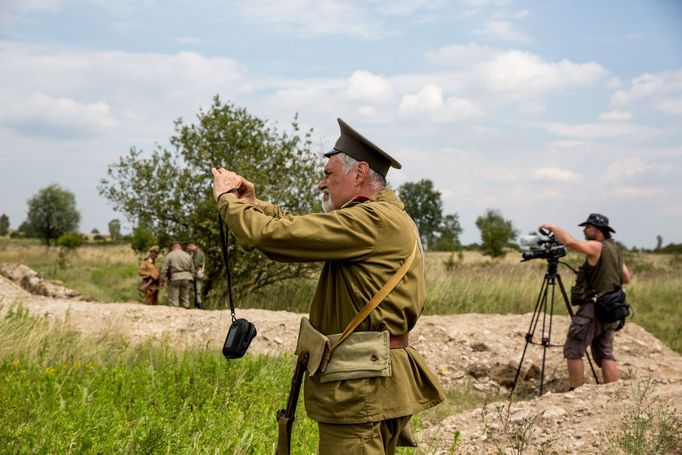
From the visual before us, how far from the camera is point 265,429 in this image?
16.6 ft

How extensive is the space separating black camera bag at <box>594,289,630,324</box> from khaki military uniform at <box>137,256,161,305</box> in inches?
412

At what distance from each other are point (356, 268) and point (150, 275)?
13.3 m

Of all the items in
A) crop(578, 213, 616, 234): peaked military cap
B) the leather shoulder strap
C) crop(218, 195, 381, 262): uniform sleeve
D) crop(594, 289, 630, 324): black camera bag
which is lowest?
crop(594, 289, 630, 324): black camera bag

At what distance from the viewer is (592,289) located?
7.95 metres

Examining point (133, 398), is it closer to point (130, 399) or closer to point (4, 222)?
point (130, 399)

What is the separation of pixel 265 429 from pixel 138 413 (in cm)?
93

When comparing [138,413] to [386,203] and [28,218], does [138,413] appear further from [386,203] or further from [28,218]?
[28,218]

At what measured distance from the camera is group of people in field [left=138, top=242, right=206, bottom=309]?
1469 cm

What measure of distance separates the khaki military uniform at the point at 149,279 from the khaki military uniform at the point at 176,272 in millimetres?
512

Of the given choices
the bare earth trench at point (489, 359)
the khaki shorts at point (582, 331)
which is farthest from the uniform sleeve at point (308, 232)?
the khaki shorts at point (582, 331)

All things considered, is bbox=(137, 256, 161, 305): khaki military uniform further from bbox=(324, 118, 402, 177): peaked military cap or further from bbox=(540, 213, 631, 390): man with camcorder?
bbox=(324, 118, 402, 177): peaked military cap

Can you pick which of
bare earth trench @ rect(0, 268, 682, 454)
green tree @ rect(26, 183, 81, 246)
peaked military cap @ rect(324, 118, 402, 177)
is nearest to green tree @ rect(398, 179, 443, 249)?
green tree @ rect(26, 183, 81, 246)

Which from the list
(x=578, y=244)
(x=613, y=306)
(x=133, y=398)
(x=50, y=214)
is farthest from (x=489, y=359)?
(x=50, y=214)

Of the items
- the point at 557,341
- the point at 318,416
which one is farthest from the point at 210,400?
the point at 557,341
